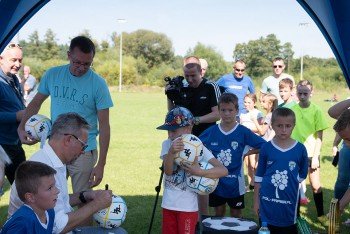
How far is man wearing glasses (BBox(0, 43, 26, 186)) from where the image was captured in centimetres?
489

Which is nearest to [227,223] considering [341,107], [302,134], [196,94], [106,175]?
[341,107]

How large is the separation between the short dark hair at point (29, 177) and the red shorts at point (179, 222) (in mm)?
1643

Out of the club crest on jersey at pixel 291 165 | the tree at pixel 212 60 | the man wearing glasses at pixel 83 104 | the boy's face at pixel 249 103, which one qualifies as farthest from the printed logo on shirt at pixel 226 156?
the tree at pixel 212 60

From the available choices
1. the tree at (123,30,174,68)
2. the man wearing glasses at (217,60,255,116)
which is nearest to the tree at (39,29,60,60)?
the tree at (123,30,174,68)

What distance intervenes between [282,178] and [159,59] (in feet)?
266

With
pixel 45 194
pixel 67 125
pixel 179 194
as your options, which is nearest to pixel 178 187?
pixel 179 194

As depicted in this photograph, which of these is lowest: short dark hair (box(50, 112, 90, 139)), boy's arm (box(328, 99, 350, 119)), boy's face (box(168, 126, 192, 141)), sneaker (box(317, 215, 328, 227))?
sneaker (box(317, 215, 328, 227))

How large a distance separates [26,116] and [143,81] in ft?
198

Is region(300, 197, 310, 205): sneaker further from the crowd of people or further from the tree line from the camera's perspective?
the tree line

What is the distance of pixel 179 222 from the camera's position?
4137 millimetres

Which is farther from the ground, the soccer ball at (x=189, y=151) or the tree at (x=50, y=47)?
the tree at (x=50, y=47)

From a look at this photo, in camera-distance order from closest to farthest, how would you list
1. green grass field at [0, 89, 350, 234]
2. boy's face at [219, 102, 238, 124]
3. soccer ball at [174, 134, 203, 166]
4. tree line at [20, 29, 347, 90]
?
soccer ball at [174, 134, 203, 166] → boy's face at [219, 102, 238, 124] → green grass field at [0, 89, 350, 234] → tree line at [20, 29, 347, 90]

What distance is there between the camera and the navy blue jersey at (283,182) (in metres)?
4.35

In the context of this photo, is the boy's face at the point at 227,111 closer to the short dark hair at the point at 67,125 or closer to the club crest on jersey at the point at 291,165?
the club crest on jersey at the point at 291,165
